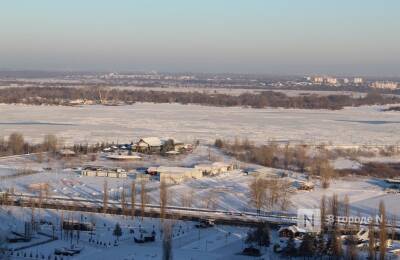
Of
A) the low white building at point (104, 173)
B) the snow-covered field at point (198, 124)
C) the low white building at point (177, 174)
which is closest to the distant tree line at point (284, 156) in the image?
Answer: the snow-covered field at point (198, 124)

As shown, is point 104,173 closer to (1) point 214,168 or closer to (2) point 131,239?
(1) point 214,168

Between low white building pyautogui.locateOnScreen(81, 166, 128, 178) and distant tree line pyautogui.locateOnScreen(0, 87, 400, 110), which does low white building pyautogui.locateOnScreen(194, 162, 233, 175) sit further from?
distant tree line pyautogui.locateOnScreen(0, 87, 400, 110)

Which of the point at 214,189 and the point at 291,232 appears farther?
the point at 214,189

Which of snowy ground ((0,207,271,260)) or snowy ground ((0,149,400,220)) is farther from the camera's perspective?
snowy ground ((0,149,400,220))

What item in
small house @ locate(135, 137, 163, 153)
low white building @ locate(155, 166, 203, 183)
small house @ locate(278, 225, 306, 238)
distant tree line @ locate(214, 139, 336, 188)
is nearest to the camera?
small house @ locate(278, 225, 306, 238)

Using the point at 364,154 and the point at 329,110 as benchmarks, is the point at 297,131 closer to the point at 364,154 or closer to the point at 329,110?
the point at 364,154

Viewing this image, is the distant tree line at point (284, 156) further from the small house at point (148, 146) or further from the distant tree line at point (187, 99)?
the distant tree line at point (187, 99)

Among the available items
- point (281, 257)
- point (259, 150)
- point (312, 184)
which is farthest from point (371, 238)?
point (259, 150)

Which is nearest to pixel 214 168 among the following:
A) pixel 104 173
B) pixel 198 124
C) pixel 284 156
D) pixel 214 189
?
pixel 214 189

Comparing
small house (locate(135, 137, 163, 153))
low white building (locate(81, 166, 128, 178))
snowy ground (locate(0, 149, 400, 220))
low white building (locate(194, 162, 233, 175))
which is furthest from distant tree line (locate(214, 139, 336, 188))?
low white building (locate(81, 166, 128, 178))
